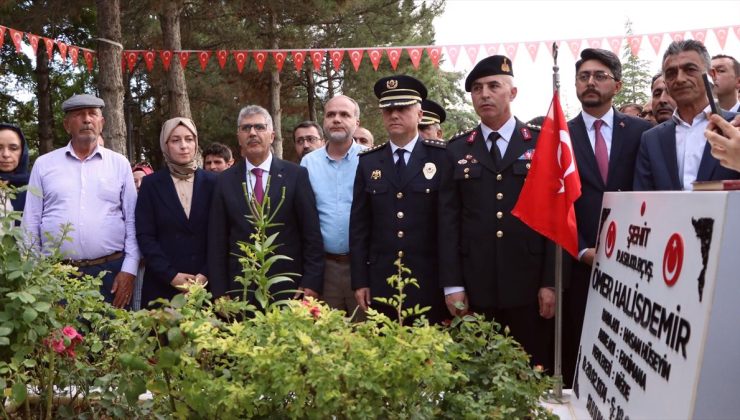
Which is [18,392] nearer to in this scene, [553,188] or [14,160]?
[553,188]

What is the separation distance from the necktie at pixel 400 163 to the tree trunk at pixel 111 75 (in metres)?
6.42

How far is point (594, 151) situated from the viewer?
332 centimetres

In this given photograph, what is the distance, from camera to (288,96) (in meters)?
22.3

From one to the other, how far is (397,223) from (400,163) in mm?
333

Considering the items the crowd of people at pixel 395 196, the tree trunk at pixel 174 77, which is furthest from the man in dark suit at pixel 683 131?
the tree trunk at pixel 174 77

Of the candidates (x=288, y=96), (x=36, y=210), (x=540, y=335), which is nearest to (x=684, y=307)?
(x=540, y=335)

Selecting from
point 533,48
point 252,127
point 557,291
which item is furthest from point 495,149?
point 533,48

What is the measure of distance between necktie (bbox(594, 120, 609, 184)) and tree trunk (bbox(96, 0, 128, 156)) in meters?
7.19

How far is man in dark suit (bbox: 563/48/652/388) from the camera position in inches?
128

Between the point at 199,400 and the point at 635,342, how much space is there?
1.25 meters

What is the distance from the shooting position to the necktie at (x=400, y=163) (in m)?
3.53

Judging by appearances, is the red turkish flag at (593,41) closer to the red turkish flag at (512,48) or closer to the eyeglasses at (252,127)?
the red turkish flag at (512,48)

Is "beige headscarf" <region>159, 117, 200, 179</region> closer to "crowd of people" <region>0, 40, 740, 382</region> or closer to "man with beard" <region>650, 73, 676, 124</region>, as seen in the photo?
"crowd of people" <region>0, 40, 740, 382</region>

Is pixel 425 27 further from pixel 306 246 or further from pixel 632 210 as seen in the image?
pixel 632 210
